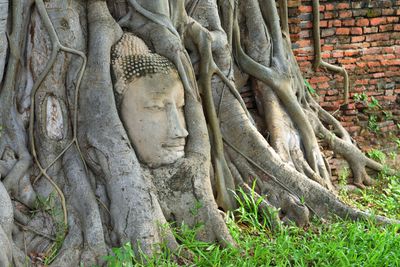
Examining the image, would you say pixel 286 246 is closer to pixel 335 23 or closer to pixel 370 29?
pixel 335 23

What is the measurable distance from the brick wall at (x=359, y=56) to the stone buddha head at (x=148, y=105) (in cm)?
258

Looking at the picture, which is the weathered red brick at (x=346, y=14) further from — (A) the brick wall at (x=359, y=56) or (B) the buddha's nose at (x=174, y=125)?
(B) the buddha's nose at (x=174, y=125)

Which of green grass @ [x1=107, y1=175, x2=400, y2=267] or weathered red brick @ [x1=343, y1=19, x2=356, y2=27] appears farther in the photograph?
weathered red brick @ [x1=343, y1=19, x2=356, y2=27]

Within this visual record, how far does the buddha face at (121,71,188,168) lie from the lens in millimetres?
4465

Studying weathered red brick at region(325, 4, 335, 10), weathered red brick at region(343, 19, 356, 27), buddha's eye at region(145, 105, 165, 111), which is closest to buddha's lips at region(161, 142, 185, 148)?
buddha's eye at region(145, 105, 165, 111)

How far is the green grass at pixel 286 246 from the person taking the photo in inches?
163

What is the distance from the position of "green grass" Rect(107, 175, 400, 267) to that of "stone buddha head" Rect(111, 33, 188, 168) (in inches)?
22.3

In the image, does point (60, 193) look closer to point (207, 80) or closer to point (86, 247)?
point (86, 247)

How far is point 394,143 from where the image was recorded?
7.00 metres

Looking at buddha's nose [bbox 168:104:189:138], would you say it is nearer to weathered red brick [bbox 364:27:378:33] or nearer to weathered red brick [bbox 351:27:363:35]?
weathered red brick [bbox 351:27:363:35]

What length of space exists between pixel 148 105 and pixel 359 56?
339 cm

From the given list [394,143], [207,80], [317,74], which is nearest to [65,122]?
[207,80]

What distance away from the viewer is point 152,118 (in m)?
4.48

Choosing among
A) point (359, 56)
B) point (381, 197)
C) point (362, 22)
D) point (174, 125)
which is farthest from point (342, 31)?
point (174, 125)
